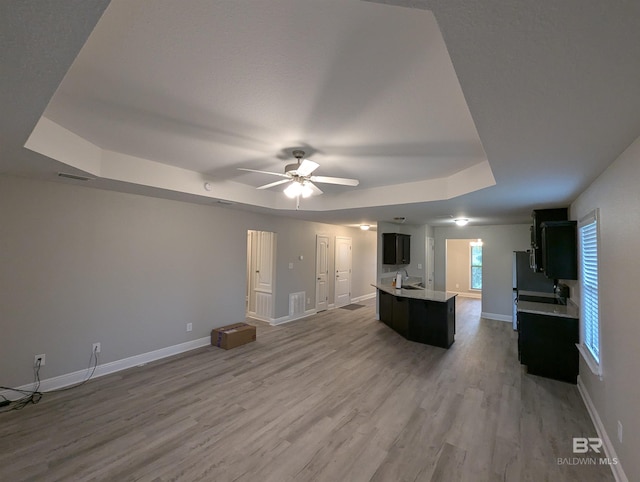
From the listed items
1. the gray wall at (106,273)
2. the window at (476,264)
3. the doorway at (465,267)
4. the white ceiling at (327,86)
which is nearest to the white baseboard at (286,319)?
the gray wall at (106,273)

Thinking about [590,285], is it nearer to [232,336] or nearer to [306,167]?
[306,167]

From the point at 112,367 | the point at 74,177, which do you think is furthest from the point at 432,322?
the point at 74,177

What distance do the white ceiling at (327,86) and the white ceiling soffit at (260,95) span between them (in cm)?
1

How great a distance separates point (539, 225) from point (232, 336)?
207 inches

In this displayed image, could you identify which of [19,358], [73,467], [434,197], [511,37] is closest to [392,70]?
[511,37]

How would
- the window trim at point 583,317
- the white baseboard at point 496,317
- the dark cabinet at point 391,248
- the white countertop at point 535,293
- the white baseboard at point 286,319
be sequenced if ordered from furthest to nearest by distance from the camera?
the dark cabinet at point 391,248 → the white baseboard at point 496,317 → the white baseboard at point 286,319 → the white countertop at point 535,293 → the window trim at point 583,317

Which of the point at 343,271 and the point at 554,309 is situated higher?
the point at 343,271

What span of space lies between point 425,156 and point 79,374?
4876 millimetres

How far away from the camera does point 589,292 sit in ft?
9.88

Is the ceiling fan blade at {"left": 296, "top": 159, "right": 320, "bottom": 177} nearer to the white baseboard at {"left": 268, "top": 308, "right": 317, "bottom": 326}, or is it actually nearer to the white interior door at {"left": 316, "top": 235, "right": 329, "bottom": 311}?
the white baseboard at {"left": 268, "top": 308, "right": 317, "bottom": 326}

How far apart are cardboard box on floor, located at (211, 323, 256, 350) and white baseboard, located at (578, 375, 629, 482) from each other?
450 cm

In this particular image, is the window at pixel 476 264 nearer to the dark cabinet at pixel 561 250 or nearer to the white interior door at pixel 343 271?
the white interior door at pixel 343 271

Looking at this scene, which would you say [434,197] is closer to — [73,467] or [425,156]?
[425,156]

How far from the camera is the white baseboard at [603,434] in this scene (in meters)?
2.02
